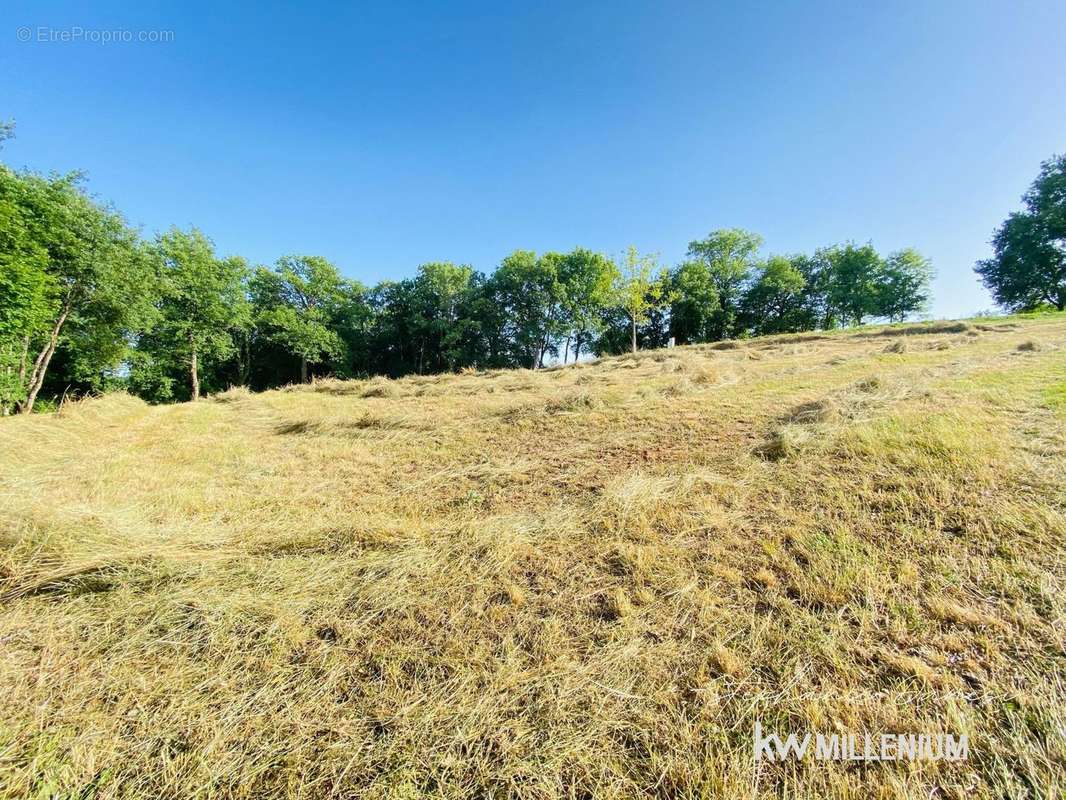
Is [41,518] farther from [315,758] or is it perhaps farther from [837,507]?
[837,507]

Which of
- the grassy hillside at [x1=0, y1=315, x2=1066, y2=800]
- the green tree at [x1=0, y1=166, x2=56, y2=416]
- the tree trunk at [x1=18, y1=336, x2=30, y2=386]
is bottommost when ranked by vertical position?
the grassy hillside at [x1=0, y1=315, x2=1066, y2=800]

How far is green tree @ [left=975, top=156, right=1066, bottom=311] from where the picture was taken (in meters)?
22.2

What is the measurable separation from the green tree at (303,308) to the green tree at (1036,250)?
159 ft

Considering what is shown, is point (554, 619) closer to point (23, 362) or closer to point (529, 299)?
point (23, 362)

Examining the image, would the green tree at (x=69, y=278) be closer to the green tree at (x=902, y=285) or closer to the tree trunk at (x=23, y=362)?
the tree trunk at (x=23, y=362)

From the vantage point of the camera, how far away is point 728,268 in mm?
30453

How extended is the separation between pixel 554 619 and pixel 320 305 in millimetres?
30987

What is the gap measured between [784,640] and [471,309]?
27.7m

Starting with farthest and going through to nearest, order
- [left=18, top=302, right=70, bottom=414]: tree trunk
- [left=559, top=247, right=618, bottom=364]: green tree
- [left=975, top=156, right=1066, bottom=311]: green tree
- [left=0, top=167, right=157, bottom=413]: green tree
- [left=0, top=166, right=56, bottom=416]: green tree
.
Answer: [left=559, top=247, right=618, bottom=364]: green tree, [left=975, top=156, right=1066, bottom=311]: green tree, [left=18, top=302, right=70, bottom=414]: tree trunk, [left=0, top=167, right=157, bottom=413]: green tree, [left=0, top=166, right=56, bottom=416]: green tree

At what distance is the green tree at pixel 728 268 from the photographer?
30641 mm

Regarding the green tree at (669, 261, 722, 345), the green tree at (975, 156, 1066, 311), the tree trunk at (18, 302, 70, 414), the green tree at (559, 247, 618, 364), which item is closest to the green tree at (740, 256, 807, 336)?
the green tree at (669, 261, 722, 345)

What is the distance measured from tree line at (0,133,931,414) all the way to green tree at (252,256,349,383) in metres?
0.09

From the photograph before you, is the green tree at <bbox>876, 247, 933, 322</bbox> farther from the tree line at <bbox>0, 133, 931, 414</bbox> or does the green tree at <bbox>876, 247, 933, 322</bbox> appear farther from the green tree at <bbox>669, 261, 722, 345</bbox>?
the green tree at <bbox>669, 261, 722, 345</bbox>

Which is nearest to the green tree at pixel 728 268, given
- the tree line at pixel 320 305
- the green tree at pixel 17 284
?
the tree line at pixel 320 305
